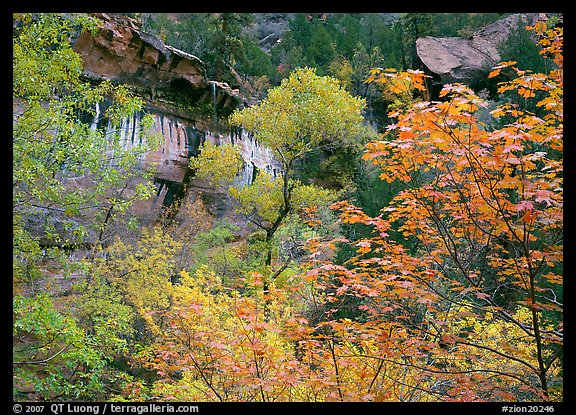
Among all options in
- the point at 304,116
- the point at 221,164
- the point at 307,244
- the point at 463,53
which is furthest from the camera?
the point at 463,53

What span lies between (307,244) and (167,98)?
1902 centimetres

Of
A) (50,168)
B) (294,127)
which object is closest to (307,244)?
(50,168)

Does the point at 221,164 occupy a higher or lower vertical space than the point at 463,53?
lower

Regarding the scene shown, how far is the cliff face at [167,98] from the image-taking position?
1862 cm

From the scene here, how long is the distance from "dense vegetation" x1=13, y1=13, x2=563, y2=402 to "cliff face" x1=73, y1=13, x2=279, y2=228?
6.81 feet

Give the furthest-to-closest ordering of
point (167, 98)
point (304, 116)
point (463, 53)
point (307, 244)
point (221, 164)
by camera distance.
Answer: point (463, 53) < point (167, 98) < point (221, 164) < point (304, 116) < point (307, 244)

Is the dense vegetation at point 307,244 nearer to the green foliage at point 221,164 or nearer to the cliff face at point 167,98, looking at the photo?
the green foliage at point 221,164

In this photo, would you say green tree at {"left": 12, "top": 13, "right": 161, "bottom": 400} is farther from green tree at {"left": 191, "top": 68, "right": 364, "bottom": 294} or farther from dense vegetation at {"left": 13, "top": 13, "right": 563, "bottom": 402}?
green tree at {"left": 191, "top": 68, "right": 364, "bottom": 294}

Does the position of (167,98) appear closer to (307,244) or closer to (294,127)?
(294,127)

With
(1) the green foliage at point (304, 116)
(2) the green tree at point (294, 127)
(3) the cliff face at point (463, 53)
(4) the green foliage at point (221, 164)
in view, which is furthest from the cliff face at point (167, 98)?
(3) the cliff face at point (463, 53)

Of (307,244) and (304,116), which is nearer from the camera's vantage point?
(307,244)

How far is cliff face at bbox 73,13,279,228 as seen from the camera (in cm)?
1862

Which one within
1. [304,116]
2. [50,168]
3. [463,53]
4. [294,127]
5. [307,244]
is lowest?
[307,244]

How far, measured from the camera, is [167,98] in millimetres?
21469
